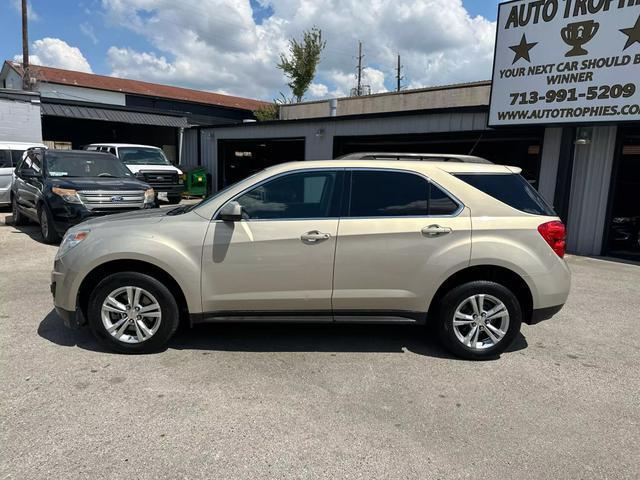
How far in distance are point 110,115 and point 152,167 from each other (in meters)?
8.29

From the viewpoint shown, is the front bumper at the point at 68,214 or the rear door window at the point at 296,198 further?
the front bumper at the point at 68,214

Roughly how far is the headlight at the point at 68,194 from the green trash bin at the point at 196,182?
10501 mm

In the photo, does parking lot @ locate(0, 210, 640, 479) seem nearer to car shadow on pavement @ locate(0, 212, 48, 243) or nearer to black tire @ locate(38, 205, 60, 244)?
black tire @ locate(38, 205, 60, 244)

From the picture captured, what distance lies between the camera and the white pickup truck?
15594 millimetres

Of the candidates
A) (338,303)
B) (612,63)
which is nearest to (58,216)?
(338,303)

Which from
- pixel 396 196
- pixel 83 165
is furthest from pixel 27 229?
pixel 396 196

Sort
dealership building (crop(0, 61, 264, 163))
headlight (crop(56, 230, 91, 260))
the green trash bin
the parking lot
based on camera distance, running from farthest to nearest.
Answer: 1. dealership building (crop(0, 61, 264, 163))
2. the green trash bin
3. headlight (crop(56, 230, 91, 260))
4. the parking lot

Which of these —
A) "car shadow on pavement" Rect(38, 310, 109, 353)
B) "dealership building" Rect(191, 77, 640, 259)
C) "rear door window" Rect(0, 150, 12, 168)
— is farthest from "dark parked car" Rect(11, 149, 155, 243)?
"dealership building" Rect(191, 77, 640, 259)

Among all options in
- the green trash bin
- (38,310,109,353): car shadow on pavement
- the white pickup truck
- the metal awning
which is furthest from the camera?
the metal awning

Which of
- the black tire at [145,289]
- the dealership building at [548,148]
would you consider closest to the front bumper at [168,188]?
the dealership building at [548,148]

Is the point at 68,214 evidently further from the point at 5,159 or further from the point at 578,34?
the point at 578,34

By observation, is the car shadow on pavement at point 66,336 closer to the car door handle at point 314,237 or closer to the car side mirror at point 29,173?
the car door handle at point 314,237

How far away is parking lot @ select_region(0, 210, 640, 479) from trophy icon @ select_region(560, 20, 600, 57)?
20.0ft

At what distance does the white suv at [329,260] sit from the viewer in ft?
12.9
